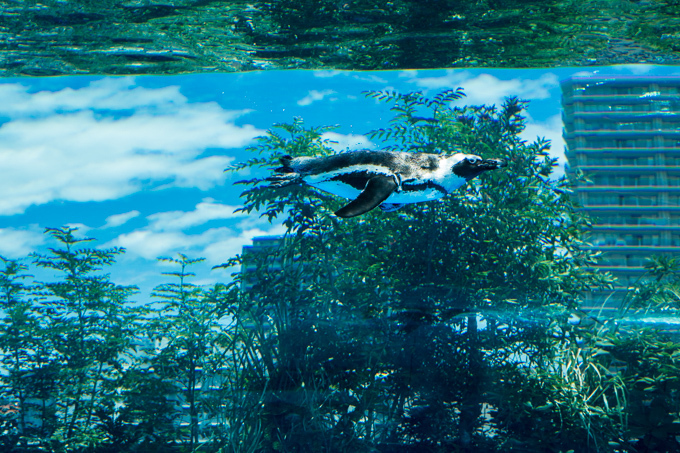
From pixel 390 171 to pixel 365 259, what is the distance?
3.62 m

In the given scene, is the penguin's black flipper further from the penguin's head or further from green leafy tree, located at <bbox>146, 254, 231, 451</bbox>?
green leafy tree, located at <bbox>146, 254, 231, 451</bbox>

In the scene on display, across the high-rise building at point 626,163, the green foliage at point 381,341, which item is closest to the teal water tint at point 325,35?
the high-rise building at point 626,163

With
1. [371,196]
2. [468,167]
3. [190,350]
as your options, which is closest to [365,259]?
[190,350]

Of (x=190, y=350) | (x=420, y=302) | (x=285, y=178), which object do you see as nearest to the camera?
(x=285, y=178)

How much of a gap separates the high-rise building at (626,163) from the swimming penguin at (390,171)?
14.6 feet

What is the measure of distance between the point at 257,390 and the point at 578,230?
12.4 feet

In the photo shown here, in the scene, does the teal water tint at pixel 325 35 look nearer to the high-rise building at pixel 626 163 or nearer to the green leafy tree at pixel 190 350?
the high-rise building at pixel 626 163

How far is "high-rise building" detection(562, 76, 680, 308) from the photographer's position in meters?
5.24

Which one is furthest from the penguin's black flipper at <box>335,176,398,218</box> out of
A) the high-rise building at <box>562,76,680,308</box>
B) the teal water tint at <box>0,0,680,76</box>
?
the high-rise building at <box>562,76,680,308</box>

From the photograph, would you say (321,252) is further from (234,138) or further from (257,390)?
(234,138)

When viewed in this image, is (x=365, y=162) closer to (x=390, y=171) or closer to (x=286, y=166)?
(x=390, y=171)

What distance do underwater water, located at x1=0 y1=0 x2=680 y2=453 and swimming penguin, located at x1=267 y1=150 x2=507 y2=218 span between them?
2979 mm

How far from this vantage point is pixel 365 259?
4781mm

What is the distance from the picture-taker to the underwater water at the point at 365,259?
4.39 metres
